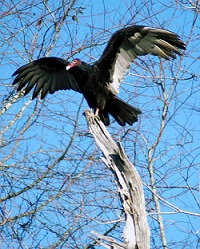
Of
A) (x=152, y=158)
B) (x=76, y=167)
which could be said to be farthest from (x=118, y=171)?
(x=76, y=167)

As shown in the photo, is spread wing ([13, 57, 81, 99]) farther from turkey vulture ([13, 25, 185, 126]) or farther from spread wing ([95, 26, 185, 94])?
spread wing ([95, 26, 185, 94])

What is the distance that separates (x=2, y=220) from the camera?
20.6 ft

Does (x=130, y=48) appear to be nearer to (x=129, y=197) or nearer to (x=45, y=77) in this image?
(x=45, y=77)

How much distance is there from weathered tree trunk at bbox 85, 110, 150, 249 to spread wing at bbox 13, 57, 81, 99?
2178mm

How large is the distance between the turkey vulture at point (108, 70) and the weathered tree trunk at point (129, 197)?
1637mm

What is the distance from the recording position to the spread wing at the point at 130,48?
19.9 feet

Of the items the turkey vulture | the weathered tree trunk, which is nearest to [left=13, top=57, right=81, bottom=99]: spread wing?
the turkey vulture

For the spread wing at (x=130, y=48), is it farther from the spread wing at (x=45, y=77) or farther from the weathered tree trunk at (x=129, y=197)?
the weathered tree trunk at (x=129, y=197)

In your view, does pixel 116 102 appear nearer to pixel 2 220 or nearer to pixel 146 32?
pixel 146 32

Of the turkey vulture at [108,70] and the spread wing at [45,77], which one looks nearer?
the turkey vulture at [108,70]

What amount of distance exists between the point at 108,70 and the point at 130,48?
0.98ft

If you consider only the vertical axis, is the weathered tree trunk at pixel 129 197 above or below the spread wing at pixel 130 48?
below

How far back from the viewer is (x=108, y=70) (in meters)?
6.49

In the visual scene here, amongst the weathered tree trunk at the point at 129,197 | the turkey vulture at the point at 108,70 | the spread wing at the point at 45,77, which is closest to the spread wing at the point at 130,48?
the turkey vulture at the point at 108,70
